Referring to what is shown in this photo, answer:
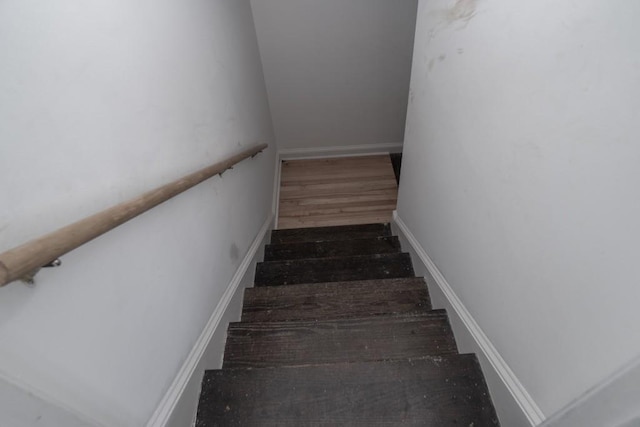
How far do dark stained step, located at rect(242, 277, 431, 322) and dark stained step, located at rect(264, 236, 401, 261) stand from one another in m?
0.65

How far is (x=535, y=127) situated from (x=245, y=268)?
1.53m

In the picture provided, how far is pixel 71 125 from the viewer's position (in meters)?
0.60

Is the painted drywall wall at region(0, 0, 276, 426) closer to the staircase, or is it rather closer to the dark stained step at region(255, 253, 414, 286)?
the staircase

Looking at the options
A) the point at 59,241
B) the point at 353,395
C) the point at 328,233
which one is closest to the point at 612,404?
the point at 353,395

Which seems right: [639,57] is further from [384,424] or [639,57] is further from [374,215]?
[374,215]

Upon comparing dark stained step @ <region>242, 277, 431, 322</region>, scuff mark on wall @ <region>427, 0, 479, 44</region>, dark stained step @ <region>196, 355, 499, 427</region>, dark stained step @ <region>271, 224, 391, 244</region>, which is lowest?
dark stained step @ <region>271, 224, 391, 244</region>

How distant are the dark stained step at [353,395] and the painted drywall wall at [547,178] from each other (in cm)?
22

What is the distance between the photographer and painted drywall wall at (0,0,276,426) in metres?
0.50

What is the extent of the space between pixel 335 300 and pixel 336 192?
2101mm

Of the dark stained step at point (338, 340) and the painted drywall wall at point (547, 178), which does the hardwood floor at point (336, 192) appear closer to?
the dark stained step at point (338, 340)

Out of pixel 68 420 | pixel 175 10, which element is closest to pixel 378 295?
pixel 68 420

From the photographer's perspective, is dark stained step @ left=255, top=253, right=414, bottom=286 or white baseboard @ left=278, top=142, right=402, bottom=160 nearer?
dark stained step @ left=255, top=253, right=414, bottom=286

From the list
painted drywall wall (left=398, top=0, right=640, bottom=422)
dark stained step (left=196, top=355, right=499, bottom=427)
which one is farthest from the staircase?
painted drywall wall (left=398, top=0, right=640, bottom=422)

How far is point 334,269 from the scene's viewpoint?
2029mm
